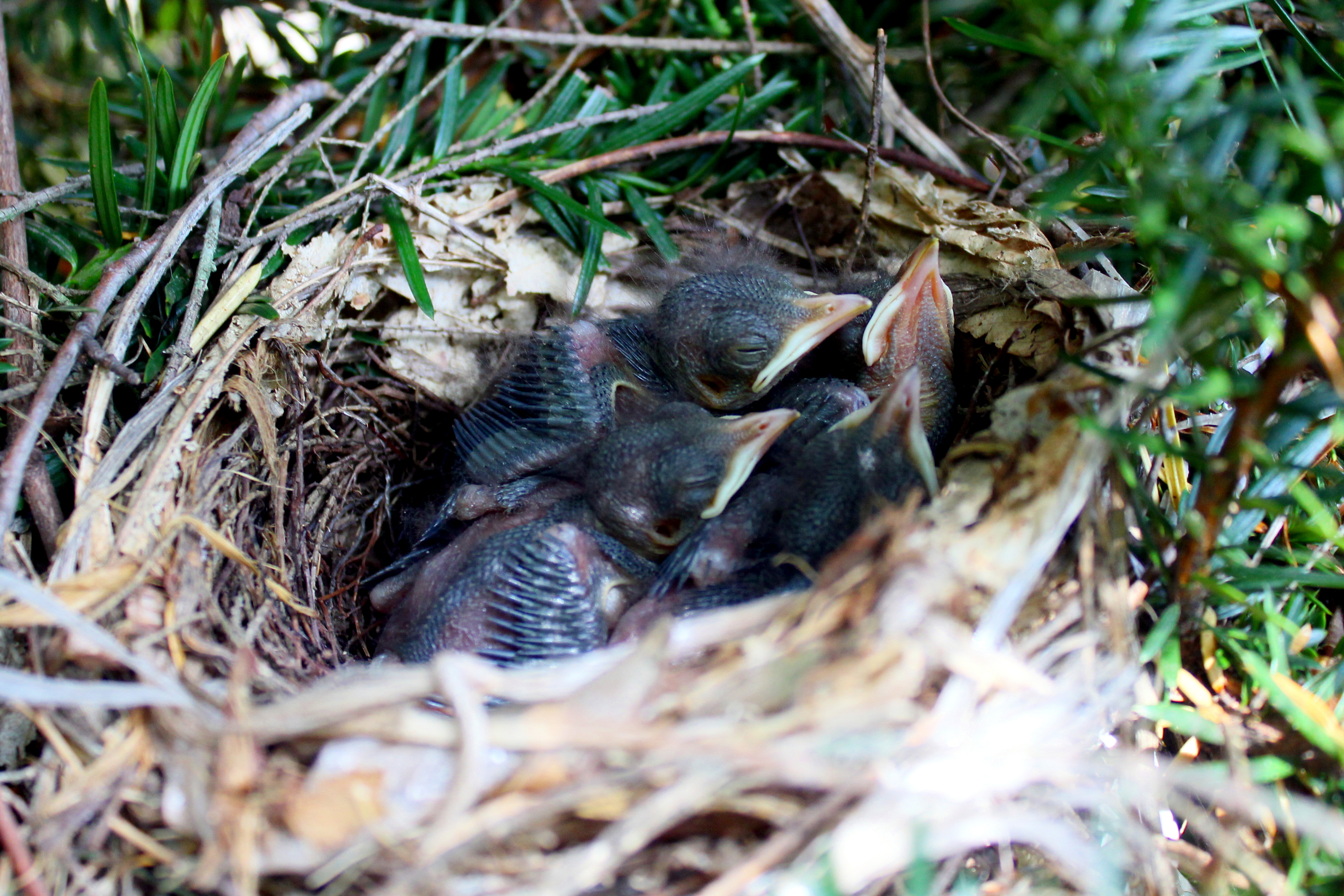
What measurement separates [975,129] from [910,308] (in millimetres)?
329

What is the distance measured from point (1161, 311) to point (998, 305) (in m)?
0.55

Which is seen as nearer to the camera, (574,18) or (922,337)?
(922,337)

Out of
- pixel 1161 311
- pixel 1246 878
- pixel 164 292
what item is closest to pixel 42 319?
pixel 164 292

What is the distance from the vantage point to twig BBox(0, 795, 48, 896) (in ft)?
1.95

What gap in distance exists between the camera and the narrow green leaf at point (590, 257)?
121 cm

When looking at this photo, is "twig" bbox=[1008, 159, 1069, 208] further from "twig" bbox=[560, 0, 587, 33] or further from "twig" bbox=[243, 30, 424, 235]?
"twig" bbox=[243, 30, 424, 235]

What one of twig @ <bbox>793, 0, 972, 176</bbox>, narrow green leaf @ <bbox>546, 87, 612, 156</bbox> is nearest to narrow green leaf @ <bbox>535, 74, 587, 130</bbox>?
narrow green leaf @ <bbox>546, 87, 612, 156</bbox>

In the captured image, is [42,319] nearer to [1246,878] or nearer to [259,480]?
[259,480]

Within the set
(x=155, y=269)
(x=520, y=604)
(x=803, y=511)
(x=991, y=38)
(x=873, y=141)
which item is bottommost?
(x=520, y=604)

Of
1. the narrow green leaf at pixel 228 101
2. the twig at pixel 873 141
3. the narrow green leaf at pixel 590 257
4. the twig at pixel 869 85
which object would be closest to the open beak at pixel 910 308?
the twig at pixel 873 141

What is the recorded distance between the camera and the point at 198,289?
98 cm

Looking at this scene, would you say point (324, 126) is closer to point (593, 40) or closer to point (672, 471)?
point (593, 40)

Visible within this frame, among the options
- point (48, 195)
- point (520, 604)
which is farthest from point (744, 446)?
point (48, 195)

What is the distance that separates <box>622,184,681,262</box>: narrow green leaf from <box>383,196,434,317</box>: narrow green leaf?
0.32 meters
